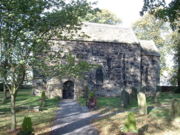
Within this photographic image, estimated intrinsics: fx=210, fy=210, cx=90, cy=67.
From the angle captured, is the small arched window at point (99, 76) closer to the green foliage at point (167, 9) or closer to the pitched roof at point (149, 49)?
the pitched roof at point (149, 49)

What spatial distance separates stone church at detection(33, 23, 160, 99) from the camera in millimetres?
26219

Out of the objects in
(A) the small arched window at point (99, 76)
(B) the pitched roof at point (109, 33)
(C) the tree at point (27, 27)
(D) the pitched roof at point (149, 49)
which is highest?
(B) the pitched roof at point (109, 33)

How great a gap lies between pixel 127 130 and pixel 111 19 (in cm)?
4693

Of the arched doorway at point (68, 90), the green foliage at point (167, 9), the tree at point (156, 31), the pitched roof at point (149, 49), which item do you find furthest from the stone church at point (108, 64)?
the tree at point (156, 31)

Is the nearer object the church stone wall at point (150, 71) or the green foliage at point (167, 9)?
the green foliage at point (167, 9)

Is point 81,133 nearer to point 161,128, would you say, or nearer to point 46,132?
point 46,132

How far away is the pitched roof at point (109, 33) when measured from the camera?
1100 inches

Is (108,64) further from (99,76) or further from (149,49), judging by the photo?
(149,49)

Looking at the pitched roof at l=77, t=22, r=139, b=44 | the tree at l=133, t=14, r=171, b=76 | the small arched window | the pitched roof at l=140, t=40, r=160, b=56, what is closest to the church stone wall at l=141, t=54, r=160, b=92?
the pitched roof at l=140, t=40, r=160, b=56

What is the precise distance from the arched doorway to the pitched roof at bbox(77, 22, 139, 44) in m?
6.25

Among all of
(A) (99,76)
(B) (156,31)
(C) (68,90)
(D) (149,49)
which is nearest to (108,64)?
(A) (99,76)

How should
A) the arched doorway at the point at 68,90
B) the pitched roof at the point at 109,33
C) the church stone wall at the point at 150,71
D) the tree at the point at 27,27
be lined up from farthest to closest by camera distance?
the church stone wall at the point at 150,71 → the pitched roof at the point at 109,33 → the arched doorway at the point at 68,90 → the tree at the point at 27,27

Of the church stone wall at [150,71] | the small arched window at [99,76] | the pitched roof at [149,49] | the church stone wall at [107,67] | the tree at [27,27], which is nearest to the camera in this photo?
the tree at [27,27]

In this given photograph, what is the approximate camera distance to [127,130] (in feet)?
27.7
